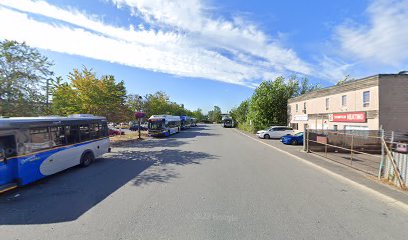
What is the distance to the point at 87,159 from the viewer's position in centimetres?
1025

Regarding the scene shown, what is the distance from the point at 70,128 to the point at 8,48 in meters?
7.51

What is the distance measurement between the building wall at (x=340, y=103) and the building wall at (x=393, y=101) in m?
0.42

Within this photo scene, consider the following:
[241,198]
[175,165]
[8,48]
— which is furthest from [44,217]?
[8,48]

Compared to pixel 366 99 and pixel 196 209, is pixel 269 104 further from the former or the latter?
pixel 196 209

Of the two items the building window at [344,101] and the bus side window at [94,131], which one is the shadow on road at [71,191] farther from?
the building window at [344,101]

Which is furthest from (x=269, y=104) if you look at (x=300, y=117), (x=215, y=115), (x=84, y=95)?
(x=215, y=115)

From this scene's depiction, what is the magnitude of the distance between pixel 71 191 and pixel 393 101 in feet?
70.3

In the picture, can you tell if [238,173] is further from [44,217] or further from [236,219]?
[44,217]

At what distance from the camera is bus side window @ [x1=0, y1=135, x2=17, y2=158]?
640cm

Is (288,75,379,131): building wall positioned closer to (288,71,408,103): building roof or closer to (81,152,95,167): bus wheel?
(288,71,408,103): building roof

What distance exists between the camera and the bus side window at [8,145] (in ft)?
21.0

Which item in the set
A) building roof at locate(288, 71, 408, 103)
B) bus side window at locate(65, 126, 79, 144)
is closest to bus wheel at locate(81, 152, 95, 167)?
bus side window at locate(65, 126, 79, 144)

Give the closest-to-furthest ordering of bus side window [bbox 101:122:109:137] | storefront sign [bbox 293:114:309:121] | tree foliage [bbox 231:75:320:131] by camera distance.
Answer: bus side window [bbox 101:122:109:137]
storefront sign [bbox 293:114:309:121]
tree foliage [bbox 231:75:320:131]

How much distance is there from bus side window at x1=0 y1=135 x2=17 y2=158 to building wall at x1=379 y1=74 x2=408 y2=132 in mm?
21995
